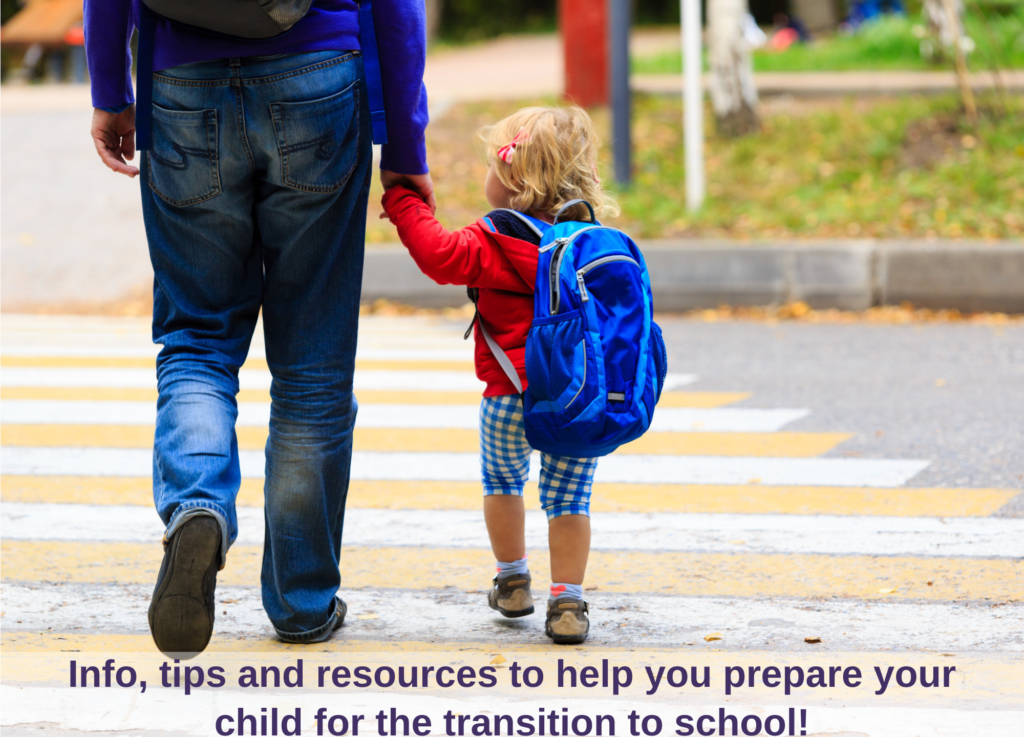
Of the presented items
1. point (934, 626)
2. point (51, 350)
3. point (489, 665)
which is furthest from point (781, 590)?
point (51, 350)

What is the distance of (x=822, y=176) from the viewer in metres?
10.2

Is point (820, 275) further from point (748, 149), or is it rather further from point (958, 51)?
point (958, 51)

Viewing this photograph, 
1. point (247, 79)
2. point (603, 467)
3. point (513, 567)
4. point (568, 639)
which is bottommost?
point (603, 467)

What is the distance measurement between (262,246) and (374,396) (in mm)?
3324

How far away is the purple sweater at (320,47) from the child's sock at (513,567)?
1003mm

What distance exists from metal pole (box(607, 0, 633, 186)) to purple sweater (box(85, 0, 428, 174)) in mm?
7228

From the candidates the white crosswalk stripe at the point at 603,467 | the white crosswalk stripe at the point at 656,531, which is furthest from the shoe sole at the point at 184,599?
the white crosswalk stripe at the point at 603,467

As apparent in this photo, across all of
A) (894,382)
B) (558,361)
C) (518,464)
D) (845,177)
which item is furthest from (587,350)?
(845,177)

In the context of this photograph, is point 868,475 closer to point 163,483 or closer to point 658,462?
point 658,462

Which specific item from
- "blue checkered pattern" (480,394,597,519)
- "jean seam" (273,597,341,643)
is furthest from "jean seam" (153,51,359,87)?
"jean seam" (273,597,341,643)

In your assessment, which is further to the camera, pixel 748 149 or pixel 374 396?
pixel 748 149

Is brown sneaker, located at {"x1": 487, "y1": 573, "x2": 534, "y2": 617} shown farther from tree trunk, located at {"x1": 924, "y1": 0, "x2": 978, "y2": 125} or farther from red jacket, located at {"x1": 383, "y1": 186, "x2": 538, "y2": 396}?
tree trunk, located at {"x1": 924, "y1": 0, "x2": 978, "y2": 125}

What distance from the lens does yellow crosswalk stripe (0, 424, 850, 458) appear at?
16.5 feet

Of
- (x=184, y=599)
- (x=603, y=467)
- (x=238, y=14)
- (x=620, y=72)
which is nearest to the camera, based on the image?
(x=184, y=599)
